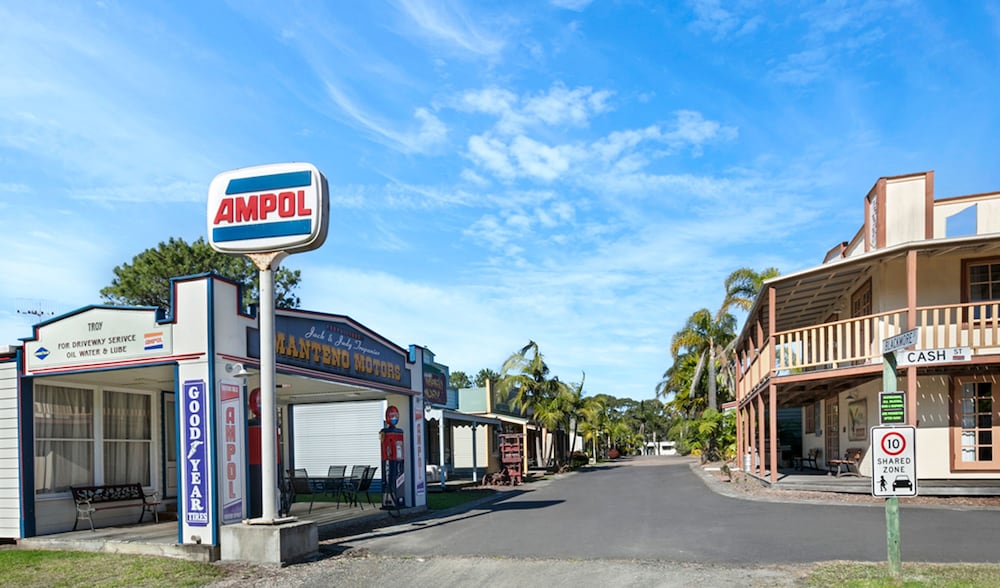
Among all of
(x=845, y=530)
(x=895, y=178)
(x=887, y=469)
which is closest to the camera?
(x=887, y=469)

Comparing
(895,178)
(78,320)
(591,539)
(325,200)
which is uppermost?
(895,178)

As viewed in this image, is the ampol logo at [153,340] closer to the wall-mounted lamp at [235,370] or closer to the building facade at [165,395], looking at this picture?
the building facade at [165,395]

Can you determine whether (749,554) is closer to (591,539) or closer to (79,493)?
(591,539)

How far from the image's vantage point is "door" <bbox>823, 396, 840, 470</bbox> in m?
23.3

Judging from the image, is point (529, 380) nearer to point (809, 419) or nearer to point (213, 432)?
point (809, 419)

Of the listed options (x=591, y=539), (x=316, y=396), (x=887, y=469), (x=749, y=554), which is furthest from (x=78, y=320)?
(x=887, y=469)

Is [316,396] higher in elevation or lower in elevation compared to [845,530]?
higher

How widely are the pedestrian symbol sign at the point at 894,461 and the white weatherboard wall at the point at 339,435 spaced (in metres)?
20.0

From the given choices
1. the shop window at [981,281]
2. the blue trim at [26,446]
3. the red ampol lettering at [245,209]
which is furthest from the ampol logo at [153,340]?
the shop window at [981,281]

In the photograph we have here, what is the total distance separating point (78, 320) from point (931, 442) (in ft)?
55.6

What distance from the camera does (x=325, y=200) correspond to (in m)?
12.0

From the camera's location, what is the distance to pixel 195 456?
11570 millimetres

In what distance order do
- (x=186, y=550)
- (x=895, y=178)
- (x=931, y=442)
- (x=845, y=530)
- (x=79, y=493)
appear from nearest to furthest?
(x=186, y=550) → (x=845, y=530) → (x=79, y=493) → (x=931, y=442) → (x=895, y=178)

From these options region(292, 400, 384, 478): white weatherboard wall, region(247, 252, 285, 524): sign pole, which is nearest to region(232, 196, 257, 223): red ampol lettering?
region(247, 252, 285, 524): sign pole
